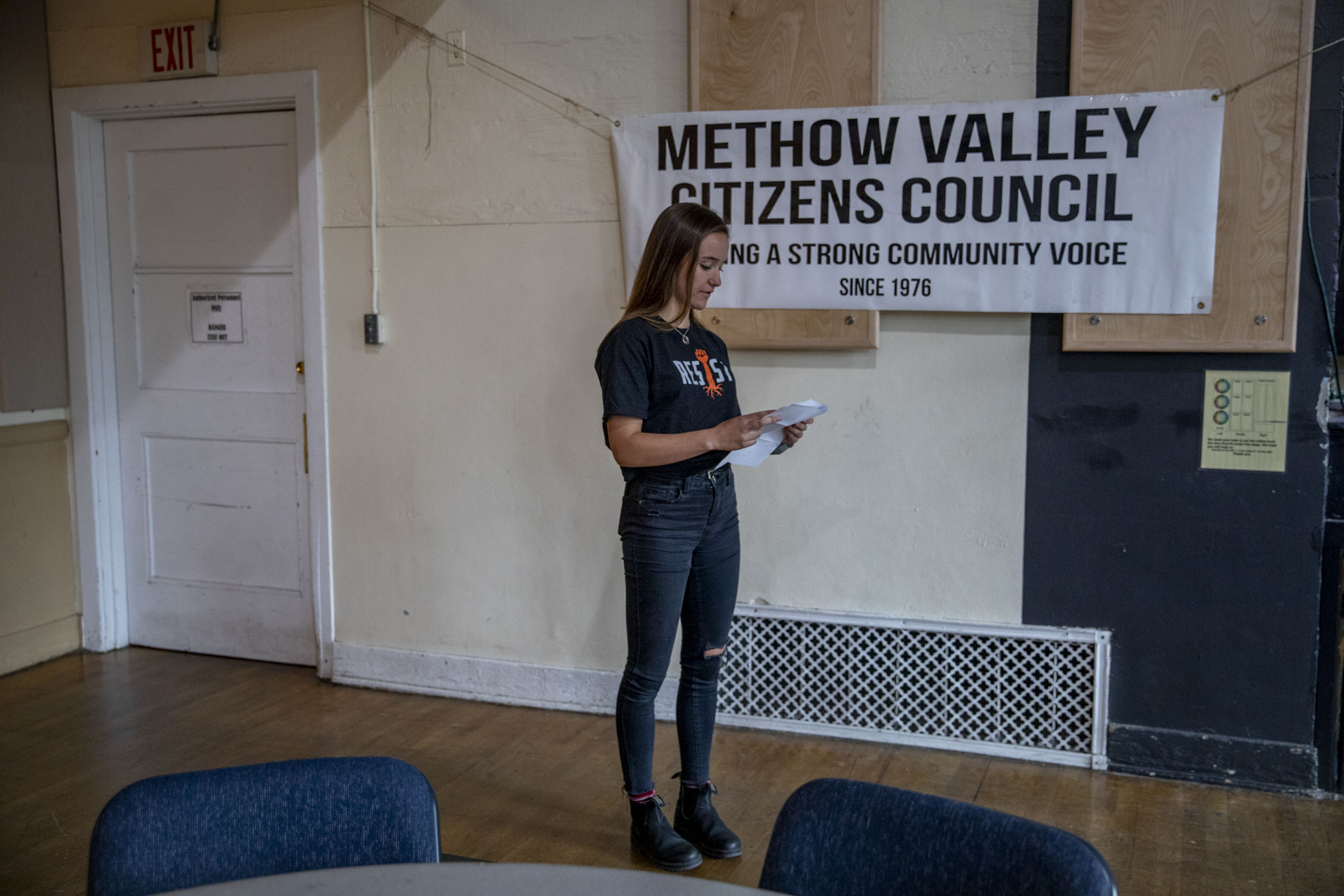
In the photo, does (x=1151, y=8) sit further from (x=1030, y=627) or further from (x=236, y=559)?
(x=236, y=559)

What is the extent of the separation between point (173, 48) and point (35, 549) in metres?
1.95

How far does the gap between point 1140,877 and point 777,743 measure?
1141 millimetres

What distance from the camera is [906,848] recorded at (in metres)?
1.27

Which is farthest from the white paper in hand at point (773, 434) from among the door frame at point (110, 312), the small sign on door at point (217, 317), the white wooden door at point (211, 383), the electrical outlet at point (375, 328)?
the small sign on door at point (217, 317)

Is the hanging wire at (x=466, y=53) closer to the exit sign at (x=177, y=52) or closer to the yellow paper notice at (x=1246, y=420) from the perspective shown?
the exit sign at (x=177, y=52)

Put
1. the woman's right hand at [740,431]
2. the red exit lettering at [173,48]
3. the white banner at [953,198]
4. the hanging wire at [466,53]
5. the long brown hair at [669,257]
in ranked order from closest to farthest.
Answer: the woman's right hand at [740,431], the long brown hair at [669,257], the white banner at [953,198], the hanging wire at [466,53], the red exit lettering at [173,48]

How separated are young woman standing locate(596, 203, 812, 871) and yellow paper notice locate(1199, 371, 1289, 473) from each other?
1.35m

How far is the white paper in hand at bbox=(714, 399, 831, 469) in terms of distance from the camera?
7.79ft

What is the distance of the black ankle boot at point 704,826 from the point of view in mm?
2668

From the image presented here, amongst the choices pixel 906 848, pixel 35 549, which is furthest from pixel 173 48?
pixel 906 848

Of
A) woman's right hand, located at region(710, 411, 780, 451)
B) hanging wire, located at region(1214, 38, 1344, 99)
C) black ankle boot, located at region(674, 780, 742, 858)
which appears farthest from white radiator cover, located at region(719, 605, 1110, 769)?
hanging wire, located at region(1214, 38, 1344, 99)

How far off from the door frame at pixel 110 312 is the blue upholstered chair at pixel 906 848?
3.02 metres

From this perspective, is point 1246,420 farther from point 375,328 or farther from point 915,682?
point 375,328

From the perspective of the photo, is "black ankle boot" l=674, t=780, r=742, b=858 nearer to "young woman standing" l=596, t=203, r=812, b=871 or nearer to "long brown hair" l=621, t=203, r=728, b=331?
"young woman standing" l=596, t=203, r=812, b=871
